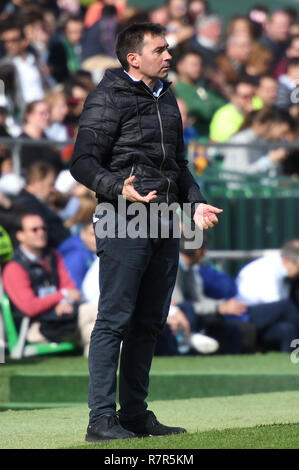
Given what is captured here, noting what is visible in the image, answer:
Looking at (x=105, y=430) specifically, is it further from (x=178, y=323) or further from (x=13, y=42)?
(x=13, y=42)

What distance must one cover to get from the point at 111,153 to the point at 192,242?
15.7 feet

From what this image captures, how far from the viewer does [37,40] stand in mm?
14312

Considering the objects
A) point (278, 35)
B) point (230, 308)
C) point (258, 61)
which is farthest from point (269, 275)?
point (278, 35)

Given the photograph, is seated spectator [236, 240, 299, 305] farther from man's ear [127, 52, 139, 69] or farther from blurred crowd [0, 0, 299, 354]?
man's ear [127, 52, 139, 69]

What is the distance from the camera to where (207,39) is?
1697 cm

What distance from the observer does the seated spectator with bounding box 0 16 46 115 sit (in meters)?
12.7

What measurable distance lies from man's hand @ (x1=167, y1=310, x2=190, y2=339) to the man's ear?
463 centimetres

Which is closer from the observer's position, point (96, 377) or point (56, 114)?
point (96, 377)

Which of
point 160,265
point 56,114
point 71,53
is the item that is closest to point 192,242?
point 56,114

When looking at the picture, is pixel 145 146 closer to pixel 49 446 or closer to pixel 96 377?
pixel 96 377

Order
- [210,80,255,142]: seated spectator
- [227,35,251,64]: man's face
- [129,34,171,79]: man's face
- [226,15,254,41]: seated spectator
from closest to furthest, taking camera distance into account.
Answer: [129,34,171,79]: man's face
[210,80,255,142]: seated spectator
[227,35,251,64]: man's face
[226,15,254,41]: seated spectator

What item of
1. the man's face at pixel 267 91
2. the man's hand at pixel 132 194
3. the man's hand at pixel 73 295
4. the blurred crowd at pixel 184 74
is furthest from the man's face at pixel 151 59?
the man's face at pixel 267 91

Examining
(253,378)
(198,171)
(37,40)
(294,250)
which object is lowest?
(253,378)

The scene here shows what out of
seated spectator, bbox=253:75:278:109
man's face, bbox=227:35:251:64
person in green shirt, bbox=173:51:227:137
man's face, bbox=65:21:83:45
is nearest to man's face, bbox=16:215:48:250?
person in green shirt, bbox=173:51:227:137
